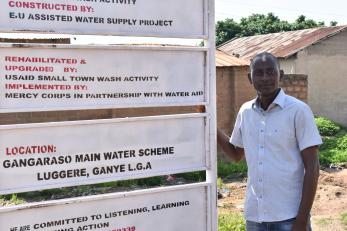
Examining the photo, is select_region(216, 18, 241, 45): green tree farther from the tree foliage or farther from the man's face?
the man's face

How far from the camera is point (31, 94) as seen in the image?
8.62 feet

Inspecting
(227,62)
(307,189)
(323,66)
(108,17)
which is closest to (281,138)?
(307,189)

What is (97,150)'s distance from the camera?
9.20ft

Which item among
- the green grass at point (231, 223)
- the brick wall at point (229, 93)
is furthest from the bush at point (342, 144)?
the green grass at point (231, 223)

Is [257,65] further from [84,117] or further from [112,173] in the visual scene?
[84,117]

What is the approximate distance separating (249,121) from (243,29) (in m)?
30.6

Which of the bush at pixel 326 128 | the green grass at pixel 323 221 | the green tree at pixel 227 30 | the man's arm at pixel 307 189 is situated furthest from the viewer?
the green tree at pixel 227 30

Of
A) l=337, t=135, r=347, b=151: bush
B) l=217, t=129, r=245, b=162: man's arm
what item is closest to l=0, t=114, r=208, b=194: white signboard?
l=217, t=129, r=245, b=162: man's arm

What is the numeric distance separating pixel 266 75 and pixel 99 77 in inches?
37.4

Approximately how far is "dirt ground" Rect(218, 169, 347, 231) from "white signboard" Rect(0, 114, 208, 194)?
12.3ft

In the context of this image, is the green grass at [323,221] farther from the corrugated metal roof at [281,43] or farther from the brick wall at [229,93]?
the corrugated metal roof at [281,43]

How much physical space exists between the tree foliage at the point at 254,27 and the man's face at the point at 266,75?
29550 mm

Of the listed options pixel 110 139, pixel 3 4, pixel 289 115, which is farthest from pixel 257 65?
pixel 3 4

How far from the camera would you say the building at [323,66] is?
18812 mm
